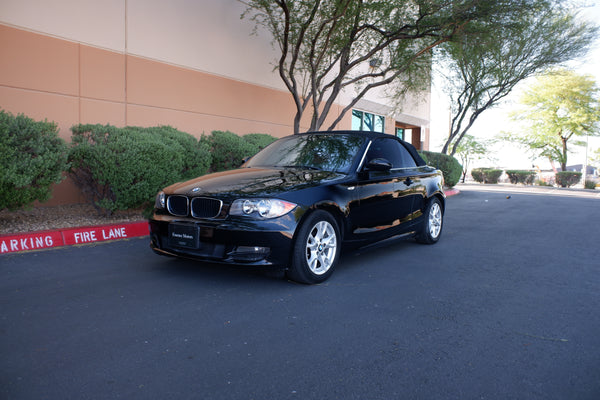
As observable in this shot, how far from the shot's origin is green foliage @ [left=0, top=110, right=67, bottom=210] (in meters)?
5.65

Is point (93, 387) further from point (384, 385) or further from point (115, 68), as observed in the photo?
point (115, 68)

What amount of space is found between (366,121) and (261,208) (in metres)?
17.8

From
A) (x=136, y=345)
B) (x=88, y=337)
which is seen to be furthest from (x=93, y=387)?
(x=88, y=337)

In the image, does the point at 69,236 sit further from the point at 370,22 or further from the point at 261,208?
the point at 370,22

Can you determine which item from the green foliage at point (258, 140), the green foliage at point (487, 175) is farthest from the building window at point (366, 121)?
the green foliage at point (487, 175)

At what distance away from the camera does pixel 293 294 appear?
4.17 m

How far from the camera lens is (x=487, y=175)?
1379 inches

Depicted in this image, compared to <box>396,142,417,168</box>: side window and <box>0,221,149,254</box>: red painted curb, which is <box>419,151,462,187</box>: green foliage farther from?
<box>0,221,149,254</box>: red painted curb

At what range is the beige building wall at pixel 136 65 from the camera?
331 inches

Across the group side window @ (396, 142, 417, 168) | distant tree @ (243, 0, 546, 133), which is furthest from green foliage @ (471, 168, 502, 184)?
side window @ (396, 142, 417, 168)

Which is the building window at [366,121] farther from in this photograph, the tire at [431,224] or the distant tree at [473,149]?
the distant tree at [473,149]

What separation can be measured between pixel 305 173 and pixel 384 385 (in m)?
2.80

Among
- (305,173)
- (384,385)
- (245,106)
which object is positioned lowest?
(384,385)

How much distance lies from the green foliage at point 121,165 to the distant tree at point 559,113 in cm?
3482
